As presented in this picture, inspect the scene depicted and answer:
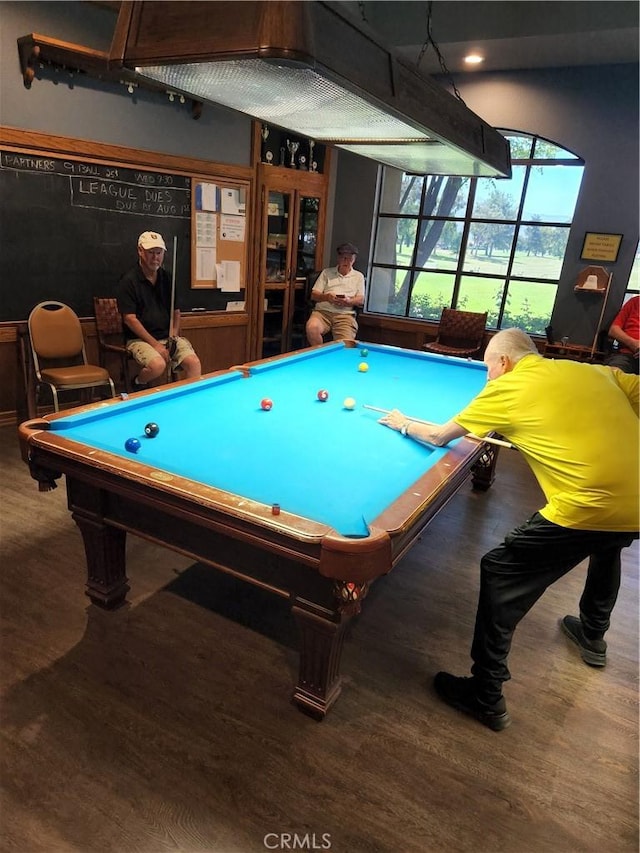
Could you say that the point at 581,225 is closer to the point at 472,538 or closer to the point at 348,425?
the point at 472,538

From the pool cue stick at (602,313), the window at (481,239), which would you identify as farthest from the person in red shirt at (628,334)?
the window at (481,239)

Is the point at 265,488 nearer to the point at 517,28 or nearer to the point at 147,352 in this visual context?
the point at 147,352

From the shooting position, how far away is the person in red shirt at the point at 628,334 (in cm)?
476

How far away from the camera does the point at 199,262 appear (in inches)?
201

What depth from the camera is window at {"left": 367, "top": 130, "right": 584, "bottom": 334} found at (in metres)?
5.58

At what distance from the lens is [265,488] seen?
174cm

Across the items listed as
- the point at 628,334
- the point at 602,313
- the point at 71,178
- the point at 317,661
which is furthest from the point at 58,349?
the point at 602,313

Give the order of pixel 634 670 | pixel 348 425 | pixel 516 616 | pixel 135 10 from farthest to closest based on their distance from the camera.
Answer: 1. pixel 348 425
2. pixel 634 670
3. pixel 516 616
4. pixel 135 10

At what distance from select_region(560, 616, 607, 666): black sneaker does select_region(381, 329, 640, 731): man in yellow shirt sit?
0.52 meters

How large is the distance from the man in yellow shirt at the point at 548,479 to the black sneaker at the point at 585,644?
52cm

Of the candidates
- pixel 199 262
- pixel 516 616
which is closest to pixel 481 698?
pixel 516 616

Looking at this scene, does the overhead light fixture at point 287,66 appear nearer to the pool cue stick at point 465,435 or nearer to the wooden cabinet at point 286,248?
the pool cue stick at point 465,435

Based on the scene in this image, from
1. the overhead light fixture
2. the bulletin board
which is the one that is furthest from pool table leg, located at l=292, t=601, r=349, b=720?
the bulletin board

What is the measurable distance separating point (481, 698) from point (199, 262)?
14.2 ft
